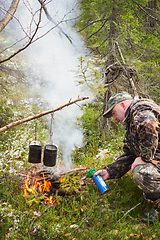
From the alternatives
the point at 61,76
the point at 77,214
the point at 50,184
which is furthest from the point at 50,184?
the point at 61,76

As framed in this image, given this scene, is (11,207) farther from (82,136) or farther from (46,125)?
(46,125)

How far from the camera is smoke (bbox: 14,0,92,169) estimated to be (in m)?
6.12

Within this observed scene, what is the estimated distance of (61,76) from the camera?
7.33 m

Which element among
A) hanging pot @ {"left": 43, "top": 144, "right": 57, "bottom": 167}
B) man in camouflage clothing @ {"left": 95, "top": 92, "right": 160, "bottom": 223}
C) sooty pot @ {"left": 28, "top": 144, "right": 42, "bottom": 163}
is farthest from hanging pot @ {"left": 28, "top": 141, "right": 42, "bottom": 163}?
man in camouflage clothing @ {"left": 95, "top": 92, "right": 160, "bottom": 223}

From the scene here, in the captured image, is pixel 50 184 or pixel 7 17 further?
pixel 50 184

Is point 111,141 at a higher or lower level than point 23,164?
higher

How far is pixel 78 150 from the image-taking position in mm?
5977

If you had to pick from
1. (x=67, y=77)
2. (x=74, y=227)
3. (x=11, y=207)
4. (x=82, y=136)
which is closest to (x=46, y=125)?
(x=82, y=136)

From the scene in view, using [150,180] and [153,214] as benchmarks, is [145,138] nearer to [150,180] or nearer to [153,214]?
[150,180]

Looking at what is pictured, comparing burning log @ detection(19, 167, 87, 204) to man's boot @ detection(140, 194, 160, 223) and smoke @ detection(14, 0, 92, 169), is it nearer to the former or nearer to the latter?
man's boot @ detection(140, 194, 160, 223)

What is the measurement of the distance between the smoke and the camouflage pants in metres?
2.55

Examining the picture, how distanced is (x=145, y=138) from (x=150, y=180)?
614 mm

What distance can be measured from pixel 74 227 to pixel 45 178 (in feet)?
3.74

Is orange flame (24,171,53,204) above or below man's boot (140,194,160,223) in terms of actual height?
above
